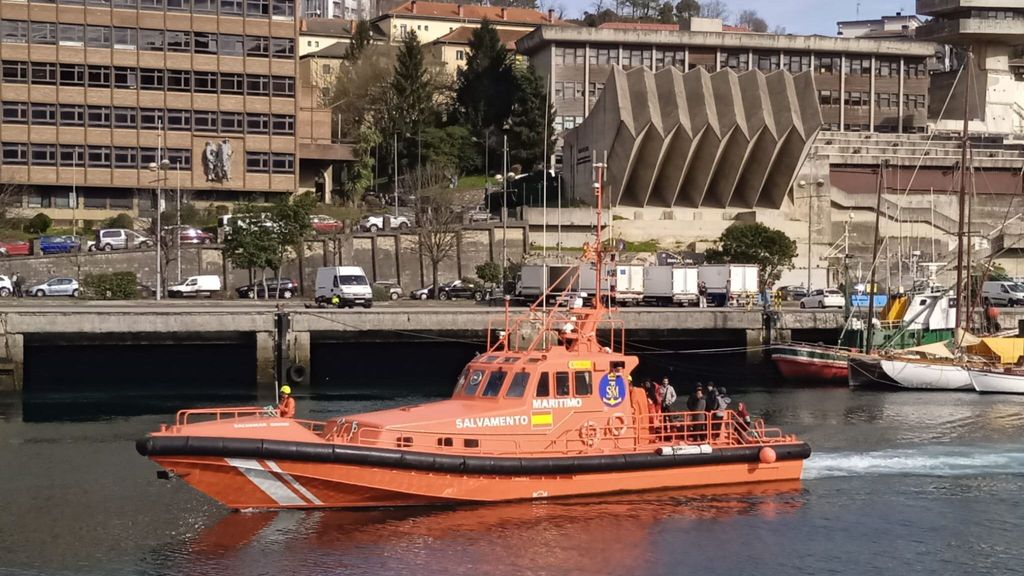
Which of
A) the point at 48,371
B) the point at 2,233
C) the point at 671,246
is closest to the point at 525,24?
the point at 671,246

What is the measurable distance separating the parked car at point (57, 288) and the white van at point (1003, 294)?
4715 centimetres

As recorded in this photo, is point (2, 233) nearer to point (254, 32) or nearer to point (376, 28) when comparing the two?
point (254, 32)

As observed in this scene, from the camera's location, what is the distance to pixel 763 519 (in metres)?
27.9

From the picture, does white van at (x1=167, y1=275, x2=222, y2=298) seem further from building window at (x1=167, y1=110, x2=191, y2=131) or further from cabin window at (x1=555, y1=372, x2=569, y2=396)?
cabin window at (x1=555, y1=372, x2=569, y2=396)

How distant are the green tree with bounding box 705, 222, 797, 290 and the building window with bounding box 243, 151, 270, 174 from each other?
103 feet

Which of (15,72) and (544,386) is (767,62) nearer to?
(15,72)

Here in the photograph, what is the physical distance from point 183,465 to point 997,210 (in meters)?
86.9

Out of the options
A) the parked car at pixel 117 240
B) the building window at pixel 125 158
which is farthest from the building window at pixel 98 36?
the parked car at pixel 117 240

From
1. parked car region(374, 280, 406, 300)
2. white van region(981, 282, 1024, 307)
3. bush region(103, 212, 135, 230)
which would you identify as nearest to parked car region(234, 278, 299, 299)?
parked car region(374, 280, 406, 300)

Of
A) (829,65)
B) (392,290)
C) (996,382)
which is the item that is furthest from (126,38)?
(829,65)

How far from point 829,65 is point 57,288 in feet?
238

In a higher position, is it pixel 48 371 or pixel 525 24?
pixel 525 24

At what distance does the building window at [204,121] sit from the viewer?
289ft

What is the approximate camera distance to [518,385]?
28344 millimetres
